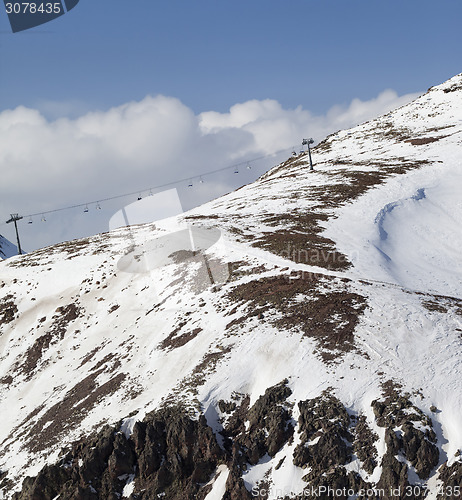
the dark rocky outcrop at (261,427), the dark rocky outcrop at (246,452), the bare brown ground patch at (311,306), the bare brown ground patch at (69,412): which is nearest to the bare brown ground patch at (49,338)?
the bare brown ground patch at (69,412)

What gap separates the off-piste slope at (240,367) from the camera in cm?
1540

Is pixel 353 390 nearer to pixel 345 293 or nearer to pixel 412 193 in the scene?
pixel 345 293

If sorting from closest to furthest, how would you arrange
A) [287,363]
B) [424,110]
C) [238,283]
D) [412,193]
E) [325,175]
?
[287,363], [238,283], [412,193], [325,175], [424,110]

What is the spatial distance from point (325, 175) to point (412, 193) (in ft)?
65.9

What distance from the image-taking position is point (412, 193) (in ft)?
178

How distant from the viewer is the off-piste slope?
15.4 metres

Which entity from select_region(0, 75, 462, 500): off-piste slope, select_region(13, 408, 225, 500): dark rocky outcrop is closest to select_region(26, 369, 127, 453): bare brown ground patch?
select_region(0, 75, 462, 500): off-piste slope

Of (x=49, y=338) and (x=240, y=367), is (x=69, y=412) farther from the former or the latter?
(x=49, y=338)

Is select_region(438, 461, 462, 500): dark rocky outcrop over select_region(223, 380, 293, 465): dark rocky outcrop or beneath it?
beneath

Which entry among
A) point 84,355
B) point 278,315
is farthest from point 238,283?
point 84,355

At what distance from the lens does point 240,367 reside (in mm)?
19969

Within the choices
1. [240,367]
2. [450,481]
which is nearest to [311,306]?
[240,367]

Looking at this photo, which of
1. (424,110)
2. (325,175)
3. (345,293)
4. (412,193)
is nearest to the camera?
(345,293)

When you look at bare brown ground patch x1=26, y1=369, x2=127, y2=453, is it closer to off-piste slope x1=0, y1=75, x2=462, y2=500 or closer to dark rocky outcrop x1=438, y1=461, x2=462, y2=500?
off-piste slope x1=0, y1=75, x2=462, y2=500
